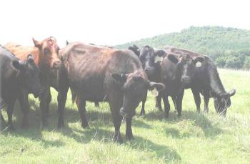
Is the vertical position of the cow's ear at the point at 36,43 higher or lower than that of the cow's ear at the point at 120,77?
A: higher

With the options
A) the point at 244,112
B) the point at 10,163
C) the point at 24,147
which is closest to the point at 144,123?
the point at 24,147

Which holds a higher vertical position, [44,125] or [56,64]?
[56,64]

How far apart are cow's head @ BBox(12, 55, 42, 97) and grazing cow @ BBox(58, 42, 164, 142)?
105 cm

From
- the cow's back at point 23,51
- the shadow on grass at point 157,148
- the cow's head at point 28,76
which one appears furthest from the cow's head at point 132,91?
the cow's back at point 23,51

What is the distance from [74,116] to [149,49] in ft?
10.6

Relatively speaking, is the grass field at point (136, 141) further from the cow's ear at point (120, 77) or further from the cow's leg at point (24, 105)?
the cow's ear at point (120, 77)

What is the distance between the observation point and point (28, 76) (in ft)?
27.3

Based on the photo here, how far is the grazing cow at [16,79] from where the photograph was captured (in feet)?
27.3

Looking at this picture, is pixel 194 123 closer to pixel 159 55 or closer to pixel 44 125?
pixel 159 55

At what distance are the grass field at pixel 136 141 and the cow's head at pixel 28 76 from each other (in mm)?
1092

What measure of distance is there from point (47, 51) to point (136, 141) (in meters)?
3.45

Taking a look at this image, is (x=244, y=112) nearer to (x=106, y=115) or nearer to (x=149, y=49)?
(x=149, y=49)

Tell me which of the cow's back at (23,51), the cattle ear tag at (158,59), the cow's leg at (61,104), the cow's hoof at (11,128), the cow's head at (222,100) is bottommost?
the cow's head at (222,100)

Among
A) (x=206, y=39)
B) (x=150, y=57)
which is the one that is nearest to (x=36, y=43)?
(x=150, y=57)
